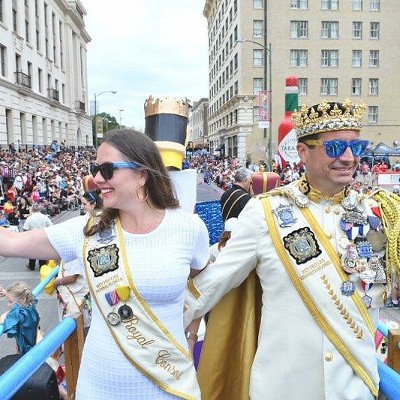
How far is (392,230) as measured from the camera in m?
1.99

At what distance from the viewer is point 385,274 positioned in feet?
6.49

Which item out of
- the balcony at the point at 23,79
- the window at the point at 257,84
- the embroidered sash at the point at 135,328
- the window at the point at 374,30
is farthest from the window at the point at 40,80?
the embroidered sash at the point at 135,328

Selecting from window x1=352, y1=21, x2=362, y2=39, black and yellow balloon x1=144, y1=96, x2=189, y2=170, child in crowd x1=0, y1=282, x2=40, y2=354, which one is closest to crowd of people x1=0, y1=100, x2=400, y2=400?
black and yellow balloon x1=144, y1=96, x2=189, y2=170

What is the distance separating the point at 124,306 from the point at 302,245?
803 millimetres

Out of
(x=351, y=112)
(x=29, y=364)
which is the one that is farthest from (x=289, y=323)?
(x=29, y=364)

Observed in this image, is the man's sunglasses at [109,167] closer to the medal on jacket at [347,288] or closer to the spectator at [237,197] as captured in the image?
the medal on jacket at [347,288]

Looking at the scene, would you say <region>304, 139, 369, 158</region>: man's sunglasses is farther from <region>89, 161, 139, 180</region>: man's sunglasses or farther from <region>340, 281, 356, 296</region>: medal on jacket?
<region>89, 161, 139, 180</region>: man's sunglasses

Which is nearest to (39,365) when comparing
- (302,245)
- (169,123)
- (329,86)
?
(302,245)

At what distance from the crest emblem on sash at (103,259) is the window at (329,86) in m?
52.3

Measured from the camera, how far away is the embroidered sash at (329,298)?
189 cm

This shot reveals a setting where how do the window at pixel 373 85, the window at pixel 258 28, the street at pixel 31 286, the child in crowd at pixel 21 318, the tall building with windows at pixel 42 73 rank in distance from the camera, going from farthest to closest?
the window at pixel 373 85 < the window at pixel 258 28 < the tall building with windows at pixel 42 73 < the street at pixel 31 286 < the child in crowd at pixel 21 318

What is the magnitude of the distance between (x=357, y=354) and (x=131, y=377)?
0.94m

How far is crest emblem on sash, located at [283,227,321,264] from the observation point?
197cm

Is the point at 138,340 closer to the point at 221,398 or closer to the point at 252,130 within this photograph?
the point at 221,398
